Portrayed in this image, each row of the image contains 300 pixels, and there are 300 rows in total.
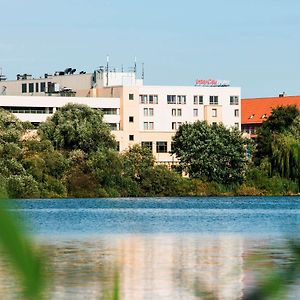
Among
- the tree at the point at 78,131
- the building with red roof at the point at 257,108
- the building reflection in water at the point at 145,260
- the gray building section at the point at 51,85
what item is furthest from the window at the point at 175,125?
the building reflection in water at the point at 145,260

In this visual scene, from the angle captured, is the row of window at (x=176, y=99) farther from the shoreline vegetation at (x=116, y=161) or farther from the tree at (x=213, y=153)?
the tree at (x=213, y=153)

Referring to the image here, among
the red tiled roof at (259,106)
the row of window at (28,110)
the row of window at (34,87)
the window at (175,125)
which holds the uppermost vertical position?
the row of window at (34,87)

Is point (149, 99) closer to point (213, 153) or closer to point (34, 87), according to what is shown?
point (34, 87)

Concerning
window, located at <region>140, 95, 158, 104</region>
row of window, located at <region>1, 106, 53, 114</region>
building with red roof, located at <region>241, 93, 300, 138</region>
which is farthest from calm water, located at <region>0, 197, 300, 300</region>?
building with red roof, located at <region>241, 93, 300, 138</region>

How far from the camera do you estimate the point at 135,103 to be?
419 feet

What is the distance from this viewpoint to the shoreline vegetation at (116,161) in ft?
299

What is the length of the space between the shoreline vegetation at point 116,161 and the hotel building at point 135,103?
14773mm

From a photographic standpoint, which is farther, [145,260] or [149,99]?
[149,99]

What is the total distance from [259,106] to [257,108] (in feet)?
1.33

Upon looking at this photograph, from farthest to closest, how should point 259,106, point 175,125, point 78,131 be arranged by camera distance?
1. point 259,106
2. point 175,125
3. point 78,131

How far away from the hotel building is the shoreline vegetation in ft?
48.5

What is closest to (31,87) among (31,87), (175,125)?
(31,87)

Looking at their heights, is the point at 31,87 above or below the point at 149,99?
above

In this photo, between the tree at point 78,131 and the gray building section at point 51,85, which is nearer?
the tree at point 78,131
